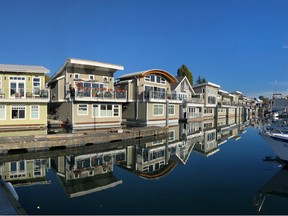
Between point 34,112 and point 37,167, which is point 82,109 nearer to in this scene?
point 34,112

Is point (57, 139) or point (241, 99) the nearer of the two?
point (57, 139)

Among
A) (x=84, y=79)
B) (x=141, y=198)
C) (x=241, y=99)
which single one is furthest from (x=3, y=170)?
(x=241, y=99)

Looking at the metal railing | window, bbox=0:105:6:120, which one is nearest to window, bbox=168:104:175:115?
the metal railing

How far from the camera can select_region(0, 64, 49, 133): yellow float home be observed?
2080 centimetres

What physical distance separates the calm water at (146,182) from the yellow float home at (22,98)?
9.21 meters

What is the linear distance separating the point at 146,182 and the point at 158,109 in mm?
19896

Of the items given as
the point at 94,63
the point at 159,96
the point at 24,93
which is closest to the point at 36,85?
the point at 24,93

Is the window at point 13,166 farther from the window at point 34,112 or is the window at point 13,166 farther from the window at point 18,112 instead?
the window at point 34,112

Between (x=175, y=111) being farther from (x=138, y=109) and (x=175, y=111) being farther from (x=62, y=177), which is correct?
(x=62, y=177)

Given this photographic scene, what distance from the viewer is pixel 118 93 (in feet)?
86.1

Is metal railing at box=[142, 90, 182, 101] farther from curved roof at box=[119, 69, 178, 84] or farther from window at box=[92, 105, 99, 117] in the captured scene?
window at box=[92, 105, 99, 117]

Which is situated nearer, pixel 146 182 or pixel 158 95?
pixel 146 182

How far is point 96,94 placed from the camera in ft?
79.4

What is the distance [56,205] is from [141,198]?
270 cm
